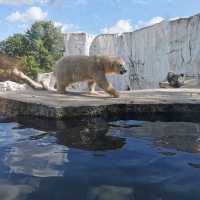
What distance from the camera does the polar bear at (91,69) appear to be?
19.6 feet

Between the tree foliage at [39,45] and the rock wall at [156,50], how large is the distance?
702cm

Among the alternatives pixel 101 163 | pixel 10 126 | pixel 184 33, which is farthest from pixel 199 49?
pixel 101 163

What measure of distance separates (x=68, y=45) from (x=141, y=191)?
2420 cm

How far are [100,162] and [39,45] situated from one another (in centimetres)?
2850

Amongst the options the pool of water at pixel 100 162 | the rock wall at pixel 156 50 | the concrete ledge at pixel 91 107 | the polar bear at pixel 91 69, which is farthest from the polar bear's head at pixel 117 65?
the rock wall at pixel 156 50

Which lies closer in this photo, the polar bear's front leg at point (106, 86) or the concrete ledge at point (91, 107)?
the concrete ledge at point (91, 107)

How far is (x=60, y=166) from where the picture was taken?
2.55 metres

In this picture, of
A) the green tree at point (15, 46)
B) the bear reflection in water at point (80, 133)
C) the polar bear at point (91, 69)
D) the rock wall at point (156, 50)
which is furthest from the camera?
the green tree at point (15, 46)

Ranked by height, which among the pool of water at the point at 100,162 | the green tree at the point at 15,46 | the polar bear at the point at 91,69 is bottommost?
the pool of water at the point at 100,162

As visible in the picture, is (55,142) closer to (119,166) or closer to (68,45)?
(119,166)

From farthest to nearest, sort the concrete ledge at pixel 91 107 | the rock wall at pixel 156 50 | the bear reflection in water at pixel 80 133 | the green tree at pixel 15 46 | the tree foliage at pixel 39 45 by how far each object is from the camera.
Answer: the green tree at pixel 15 46 < the tree foliage at pixel 39 45 < the rock wall at pixel 156 50 < the concrete ledge at pixel 91 107 < the bear reflection in water at pixel 80 133

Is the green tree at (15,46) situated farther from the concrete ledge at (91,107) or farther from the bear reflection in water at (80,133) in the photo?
the bear reflection in water at (80,133)

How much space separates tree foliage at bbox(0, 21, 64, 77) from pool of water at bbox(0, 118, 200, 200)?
80.6ft

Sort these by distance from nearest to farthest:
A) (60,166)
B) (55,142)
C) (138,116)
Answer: (60,166) → (55,142) → (138,116)
